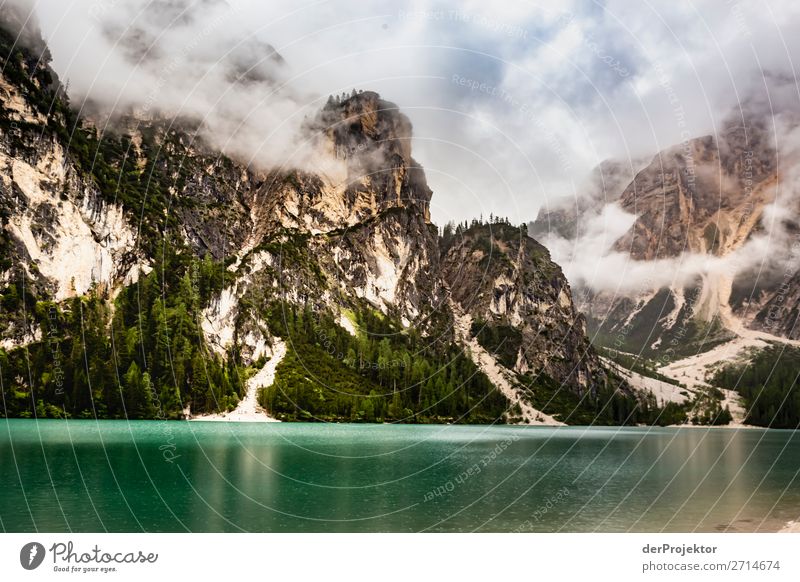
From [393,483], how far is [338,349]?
14979 cm

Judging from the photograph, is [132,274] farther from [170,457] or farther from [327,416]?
[170,457]

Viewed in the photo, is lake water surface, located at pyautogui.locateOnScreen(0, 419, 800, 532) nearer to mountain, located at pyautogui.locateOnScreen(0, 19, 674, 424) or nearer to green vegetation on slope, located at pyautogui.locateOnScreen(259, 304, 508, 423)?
mountain, located at pyautogui.locateOnScreen(0, 19, 674, 424)

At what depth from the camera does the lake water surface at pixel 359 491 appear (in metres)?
27.0

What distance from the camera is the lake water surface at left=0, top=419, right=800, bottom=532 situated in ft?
88.4

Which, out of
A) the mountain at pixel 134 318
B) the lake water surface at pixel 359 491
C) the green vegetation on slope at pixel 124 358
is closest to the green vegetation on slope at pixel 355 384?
the mountain at pixel 134 318

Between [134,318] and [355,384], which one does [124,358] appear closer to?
[134,318]

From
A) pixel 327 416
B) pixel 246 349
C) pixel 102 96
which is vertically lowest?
pixel 327 416

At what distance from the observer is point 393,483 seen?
124ft

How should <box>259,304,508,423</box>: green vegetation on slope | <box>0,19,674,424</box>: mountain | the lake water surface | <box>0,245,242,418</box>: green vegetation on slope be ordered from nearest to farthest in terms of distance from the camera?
1. the lake water surface
2. <box>0,245,242,418</box>: green vegetation on slope
3. <box>0,19,674,424</box>: mountain
4. <box>259,304,508,423</box>: green vegetation on slope

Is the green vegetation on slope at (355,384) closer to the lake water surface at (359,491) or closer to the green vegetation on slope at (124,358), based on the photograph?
the green vegetation on slope at (124,358)

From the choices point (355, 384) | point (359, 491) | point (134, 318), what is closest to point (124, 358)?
point (134, 318)

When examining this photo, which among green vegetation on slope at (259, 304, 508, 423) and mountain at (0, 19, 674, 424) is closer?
mountain at (0, 19, 674, 424)

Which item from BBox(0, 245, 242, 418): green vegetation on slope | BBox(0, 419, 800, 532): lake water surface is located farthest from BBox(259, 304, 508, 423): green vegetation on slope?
BBox(0, 419, 800, 532): lake water surface
